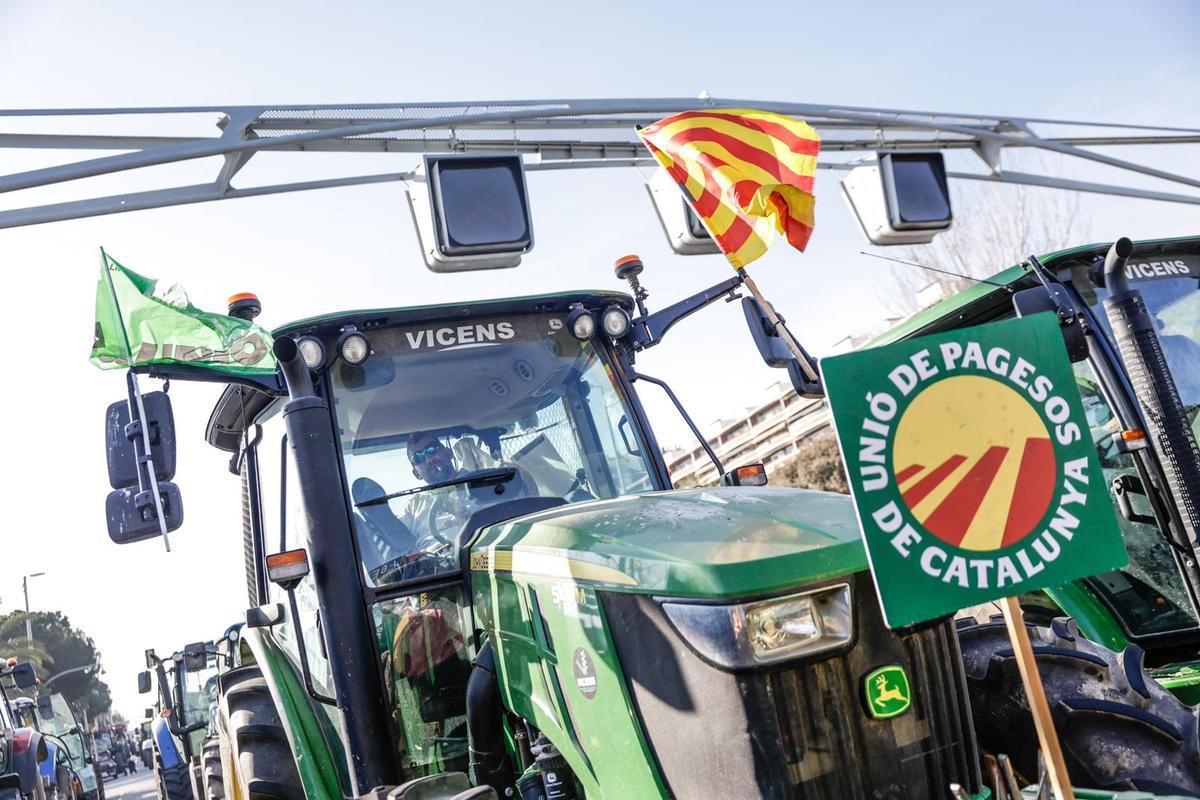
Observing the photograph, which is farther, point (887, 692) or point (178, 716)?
point (178, 716)

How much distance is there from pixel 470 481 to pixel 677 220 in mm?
3410

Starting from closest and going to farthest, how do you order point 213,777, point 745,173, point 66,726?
point 745,173 → point 213,777 → point 66,726

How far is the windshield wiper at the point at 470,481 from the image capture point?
411cm

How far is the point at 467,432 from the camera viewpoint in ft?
14.1

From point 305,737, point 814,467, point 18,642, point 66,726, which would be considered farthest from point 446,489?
point 18,642

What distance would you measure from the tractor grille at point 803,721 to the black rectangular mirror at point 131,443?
155 centimetres

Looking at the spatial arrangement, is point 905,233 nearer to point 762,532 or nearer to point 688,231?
point 688,231

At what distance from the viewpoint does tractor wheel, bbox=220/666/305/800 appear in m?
4.40

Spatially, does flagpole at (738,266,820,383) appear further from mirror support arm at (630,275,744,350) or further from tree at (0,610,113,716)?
tree at (0,610,113,716)

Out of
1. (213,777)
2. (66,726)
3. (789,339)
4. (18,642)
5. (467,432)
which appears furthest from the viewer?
(18,642)

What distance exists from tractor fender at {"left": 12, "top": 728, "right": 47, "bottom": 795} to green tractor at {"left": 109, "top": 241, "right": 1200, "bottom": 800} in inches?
216

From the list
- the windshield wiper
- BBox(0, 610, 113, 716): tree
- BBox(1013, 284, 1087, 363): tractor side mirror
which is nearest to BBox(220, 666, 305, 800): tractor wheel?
the windshield wiper

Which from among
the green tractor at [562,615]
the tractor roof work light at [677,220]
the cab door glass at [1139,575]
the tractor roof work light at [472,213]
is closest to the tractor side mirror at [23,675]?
the green tractor at [562,615]

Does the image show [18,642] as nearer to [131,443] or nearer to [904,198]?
[904,198]
